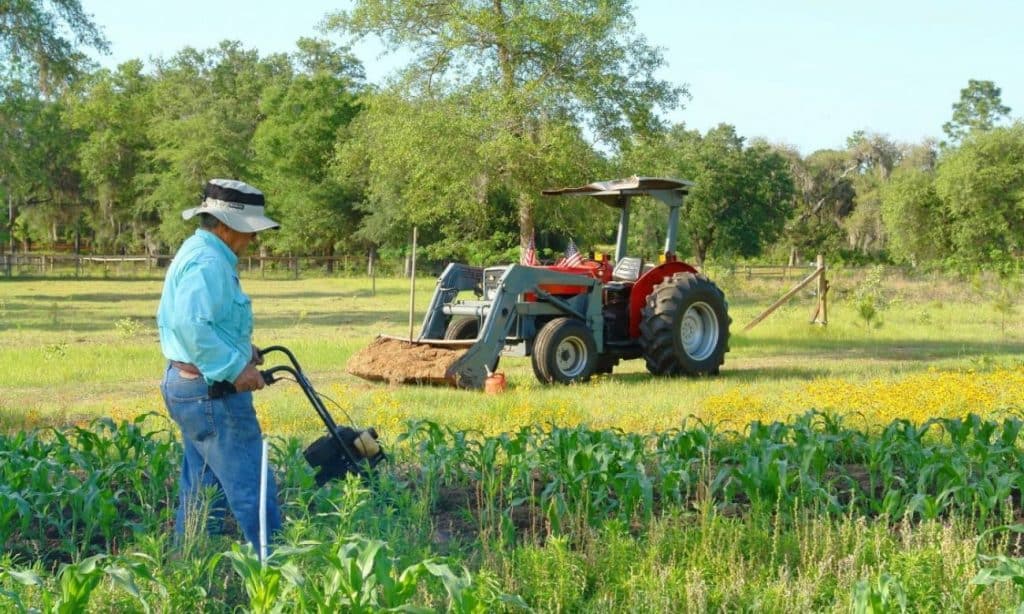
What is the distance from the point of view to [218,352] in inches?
200

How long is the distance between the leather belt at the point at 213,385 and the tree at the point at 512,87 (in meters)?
19.1

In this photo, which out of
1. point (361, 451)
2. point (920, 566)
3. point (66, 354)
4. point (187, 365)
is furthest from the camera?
point (66, 354)

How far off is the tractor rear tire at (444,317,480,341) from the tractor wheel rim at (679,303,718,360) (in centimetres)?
258

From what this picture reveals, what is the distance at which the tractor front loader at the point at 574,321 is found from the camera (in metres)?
12.9

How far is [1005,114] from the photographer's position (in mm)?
83312

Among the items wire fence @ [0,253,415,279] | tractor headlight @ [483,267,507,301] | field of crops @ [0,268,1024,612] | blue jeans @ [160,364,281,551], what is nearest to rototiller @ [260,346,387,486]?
field of crops @ [0,268,1024,612]

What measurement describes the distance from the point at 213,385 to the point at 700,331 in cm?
1028

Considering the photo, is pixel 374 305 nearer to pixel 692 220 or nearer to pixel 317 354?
pixel 317 354

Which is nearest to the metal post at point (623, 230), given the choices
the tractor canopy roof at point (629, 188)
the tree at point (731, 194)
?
the tractor canopy roof at point (629, 188)

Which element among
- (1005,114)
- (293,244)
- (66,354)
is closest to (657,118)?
(66,354)

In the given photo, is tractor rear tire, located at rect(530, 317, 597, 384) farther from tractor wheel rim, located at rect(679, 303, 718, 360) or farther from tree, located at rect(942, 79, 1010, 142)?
tree, located at rect(942, 79, 1010, 142)

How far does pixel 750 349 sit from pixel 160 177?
174ft

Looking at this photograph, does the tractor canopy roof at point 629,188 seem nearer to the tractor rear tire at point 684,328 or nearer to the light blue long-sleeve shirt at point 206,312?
the tractor rear tire at point 684,328

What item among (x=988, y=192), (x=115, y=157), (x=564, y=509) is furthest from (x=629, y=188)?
(x=115, y=157)
